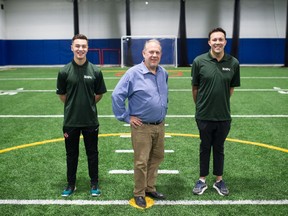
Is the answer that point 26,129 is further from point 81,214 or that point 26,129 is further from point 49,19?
point 49,19

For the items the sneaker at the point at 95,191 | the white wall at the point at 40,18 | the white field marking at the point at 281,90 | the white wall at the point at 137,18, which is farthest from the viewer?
the white wall at the point at 40,18

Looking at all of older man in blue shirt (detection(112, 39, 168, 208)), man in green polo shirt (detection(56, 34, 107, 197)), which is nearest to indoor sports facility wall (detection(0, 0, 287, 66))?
man in green polo shirt (detection(56, 34, 107, 197))

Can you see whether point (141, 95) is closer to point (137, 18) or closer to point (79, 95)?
point (79, 95)

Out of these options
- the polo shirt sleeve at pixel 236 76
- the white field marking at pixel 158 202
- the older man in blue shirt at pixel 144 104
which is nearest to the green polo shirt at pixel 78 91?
the older man in blue shirt at pixel 144 104

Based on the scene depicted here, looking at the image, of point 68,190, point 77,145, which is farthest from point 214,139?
point 68,190

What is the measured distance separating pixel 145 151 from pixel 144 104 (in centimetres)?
53

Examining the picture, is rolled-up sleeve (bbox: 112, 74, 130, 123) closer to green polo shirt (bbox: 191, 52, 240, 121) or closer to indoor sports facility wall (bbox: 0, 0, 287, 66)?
green polo shirt (bbox: 191, 52, 240, 121)

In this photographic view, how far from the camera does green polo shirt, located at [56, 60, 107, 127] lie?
158 inches

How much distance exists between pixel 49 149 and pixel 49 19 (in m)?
21.0

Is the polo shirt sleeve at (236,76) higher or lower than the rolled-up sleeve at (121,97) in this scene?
higher

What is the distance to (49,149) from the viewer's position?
6.16 meters

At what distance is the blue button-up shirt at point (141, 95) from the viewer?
3.76m

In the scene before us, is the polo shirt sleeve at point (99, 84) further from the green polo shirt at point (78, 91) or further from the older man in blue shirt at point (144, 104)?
the older man in blue shirt at point (144, 104)

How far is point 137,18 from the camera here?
2500 centimetres
